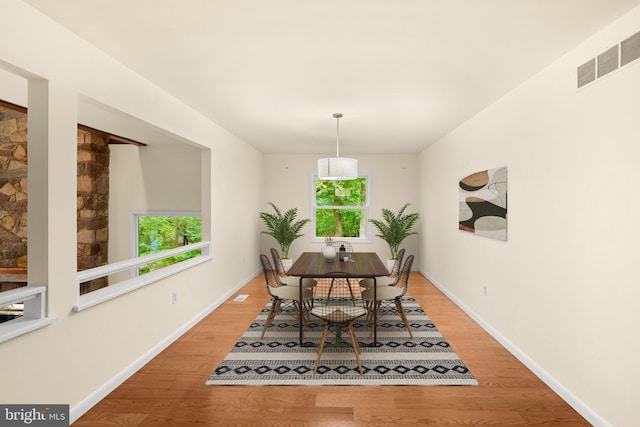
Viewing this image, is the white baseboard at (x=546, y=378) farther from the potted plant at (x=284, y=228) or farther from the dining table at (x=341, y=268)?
the potted plant at (x=284, y=228)

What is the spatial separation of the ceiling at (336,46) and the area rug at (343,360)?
100 inches

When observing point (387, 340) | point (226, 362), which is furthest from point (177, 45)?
point (387, 340)

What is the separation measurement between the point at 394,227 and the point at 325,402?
4985 millimetres

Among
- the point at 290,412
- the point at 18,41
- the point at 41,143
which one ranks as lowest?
the point at 290,412

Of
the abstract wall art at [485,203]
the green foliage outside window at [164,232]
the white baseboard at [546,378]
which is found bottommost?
the white baseboard at [546,378]

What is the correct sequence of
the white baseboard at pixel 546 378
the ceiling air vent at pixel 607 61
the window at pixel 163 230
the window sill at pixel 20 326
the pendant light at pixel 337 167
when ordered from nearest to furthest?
the window sill at pixel 20 326 < the ceiling air vent at pixel 607 61 < the white baseboard at pixel 546 378 < the pendant light at pixel 337 167 < the window at pixel 163 230

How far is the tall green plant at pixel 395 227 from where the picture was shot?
7.16 metres

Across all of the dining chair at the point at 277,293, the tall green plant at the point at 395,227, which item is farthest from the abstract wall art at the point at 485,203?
the tall green plant at the point at 395,227

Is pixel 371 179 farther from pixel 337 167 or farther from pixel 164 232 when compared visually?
pixel 164 232

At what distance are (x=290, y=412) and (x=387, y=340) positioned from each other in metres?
1.59

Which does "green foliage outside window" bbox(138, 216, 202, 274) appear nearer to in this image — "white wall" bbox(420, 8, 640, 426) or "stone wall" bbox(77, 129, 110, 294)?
"stone wall" bbox(77, 129, 110, 294)

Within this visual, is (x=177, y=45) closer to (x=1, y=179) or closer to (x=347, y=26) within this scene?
(x=347, y=26)

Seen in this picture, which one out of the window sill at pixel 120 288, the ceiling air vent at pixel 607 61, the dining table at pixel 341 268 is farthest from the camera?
the dining table at pixel 341 268

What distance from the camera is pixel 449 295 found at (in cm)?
543
